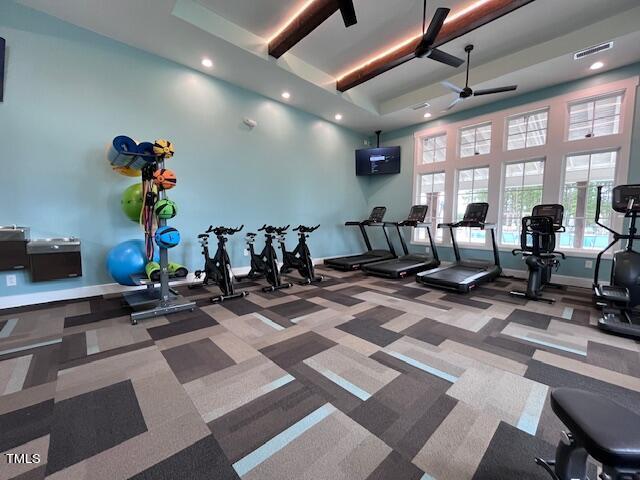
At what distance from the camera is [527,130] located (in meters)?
5.27

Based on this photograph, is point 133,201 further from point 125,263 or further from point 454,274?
point 454,274

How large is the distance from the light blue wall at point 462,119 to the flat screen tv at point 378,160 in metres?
0.23

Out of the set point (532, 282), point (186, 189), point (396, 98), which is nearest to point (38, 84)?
point (186, 189)

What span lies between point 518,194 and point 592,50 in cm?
240

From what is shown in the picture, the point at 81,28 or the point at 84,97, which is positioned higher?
the point at 81,28

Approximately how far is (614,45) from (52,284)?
8393 millimetres

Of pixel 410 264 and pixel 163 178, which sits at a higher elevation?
pixel 163 178

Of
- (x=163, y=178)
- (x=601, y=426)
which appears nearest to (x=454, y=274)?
(x=601, y=426)

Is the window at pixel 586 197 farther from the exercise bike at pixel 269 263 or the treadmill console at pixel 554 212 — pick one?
the exercise bike at pixel 269 263

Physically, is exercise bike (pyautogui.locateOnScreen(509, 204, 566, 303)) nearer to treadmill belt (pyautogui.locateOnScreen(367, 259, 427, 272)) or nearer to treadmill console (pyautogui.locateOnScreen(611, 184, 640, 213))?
treadmill console (pyautogui.locateOnScreen(611, 184, 640, 213))

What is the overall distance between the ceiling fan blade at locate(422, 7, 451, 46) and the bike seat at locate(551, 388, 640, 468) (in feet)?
12.2

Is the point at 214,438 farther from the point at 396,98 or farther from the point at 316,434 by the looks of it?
the point at 396,98

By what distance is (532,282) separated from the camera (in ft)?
12.7

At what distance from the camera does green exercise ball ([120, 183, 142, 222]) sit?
3.52m
